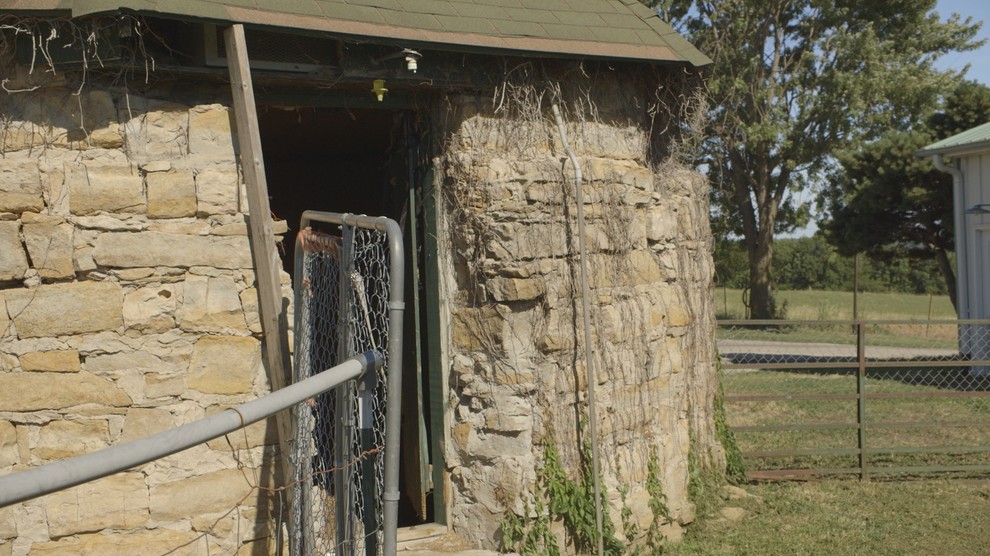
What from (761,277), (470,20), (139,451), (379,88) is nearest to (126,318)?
(379,88)

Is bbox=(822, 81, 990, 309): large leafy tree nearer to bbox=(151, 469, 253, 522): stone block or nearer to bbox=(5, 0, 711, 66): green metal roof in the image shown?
bbox=(5, 0, 711, 66): green metal roof

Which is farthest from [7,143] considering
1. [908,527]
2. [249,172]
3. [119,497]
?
[908,527]

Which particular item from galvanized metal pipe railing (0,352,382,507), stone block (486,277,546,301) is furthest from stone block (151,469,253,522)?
galvanized metal pipe railing (0,352,382,507)

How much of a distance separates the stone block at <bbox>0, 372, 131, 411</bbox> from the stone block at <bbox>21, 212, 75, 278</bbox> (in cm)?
48

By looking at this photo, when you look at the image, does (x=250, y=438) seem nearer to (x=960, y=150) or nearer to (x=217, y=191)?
(x=217, y=191)

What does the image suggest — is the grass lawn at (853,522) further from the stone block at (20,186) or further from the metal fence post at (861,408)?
the stone block at (20,186)

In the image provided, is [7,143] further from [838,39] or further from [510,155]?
[838,39]

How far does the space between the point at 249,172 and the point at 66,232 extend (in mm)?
886

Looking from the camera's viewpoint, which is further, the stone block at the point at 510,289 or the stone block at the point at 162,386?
the stone block at the point at 510,289

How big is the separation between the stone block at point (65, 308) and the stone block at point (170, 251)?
0.48 ft

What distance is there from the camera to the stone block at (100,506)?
4387 mm

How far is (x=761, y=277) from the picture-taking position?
81.1ft

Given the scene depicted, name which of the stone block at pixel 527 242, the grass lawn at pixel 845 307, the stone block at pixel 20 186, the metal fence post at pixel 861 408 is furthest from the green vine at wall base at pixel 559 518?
the grass lawn at pixel 845 307

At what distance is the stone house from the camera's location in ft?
14.6
